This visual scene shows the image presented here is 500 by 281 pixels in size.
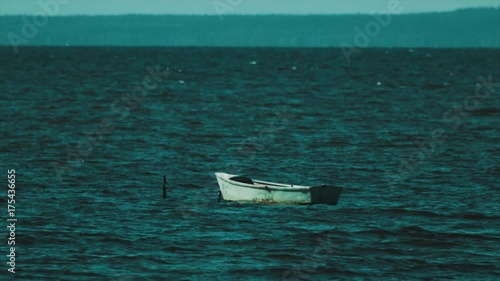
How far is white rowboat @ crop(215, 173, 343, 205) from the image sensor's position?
1328 inches

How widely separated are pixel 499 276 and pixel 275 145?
2579 cm

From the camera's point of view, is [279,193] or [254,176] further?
[254,176]

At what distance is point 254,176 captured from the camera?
1615 inches

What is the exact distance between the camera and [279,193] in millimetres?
33969

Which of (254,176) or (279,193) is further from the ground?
(254,176)

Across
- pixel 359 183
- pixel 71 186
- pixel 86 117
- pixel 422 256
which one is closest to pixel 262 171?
pixel 359 183

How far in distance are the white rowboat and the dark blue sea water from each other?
0.35 metres

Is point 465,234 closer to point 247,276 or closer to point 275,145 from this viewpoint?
point 247,276

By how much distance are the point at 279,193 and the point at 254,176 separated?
7112mm

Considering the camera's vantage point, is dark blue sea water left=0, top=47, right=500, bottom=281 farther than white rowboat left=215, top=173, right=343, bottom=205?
No

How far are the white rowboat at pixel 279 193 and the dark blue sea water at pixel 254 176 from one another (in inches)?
13.9

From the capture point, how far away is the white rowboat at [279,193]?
3372 centimetres

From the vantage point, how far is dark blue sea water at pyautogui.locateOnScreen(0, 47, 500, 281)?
2698 cm

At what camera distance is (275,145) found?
2007 inches
